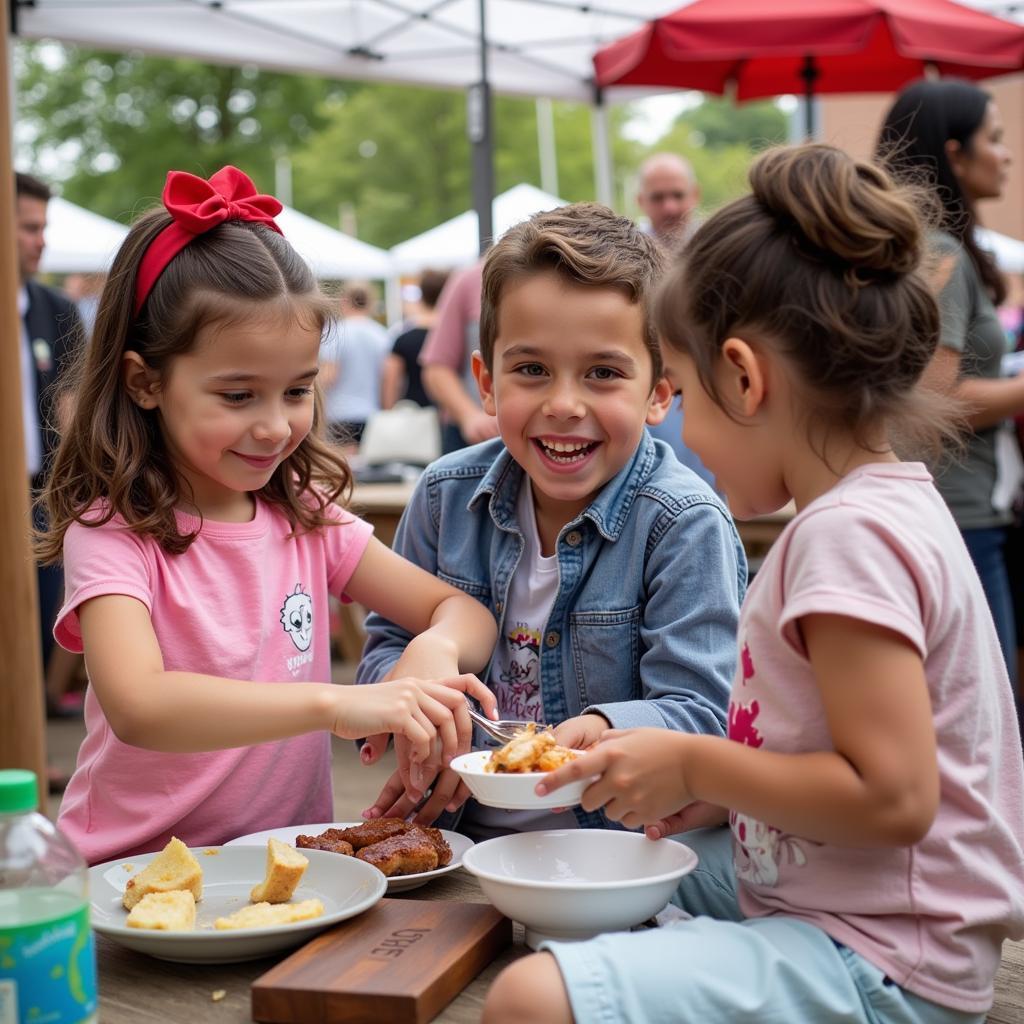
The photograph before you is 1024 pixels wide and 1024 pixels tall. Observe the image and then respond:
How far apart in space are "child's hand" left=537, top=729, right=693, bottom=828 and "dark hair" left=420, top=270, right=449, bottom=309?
7.54 m

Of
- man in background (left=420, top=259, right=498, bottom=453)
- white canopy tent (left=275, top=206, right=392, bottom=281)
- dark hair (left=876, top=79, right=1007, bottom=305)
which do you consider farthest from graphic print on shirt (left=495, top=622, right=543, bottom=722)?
white canopy tent (left=275, top=206, right=392, bottom=281)

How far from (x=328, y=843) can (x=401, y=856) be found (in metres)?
0.11

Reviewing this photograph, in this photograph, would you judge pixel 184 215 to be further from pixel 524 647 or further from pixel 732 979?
pixel 732 979

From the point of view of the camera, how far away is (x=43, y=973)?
42.0 inches

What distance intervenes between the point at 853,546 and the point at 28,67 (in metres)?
22.1

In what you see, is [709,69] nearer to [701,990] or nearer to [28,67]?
[701,990]

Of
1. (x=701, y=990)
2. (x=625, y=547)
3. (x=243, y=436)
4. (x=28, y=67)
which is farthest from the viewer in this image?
(x=28, y=67)

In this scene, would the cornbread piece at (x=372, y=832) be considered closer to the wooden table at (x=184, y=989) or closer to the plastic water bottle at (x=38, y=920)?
the wooden table at (x=184, y=989)

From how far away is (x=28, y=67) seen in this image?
67.6 ft

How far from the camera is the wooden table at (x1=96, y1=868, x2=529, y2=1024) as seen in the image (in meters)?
1.28

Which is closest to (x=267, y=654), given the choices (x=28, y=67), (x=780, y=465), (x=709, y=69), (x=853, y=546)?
(x=780, y=465)

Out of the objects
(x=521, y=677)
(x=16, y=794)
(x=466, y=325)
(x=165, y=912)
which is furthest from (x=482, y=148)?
(x=16, y=794)

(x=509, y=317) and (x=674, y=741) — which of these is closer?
(x=674, y=741)

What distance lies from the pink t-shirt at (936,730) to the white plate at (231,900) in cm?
48
